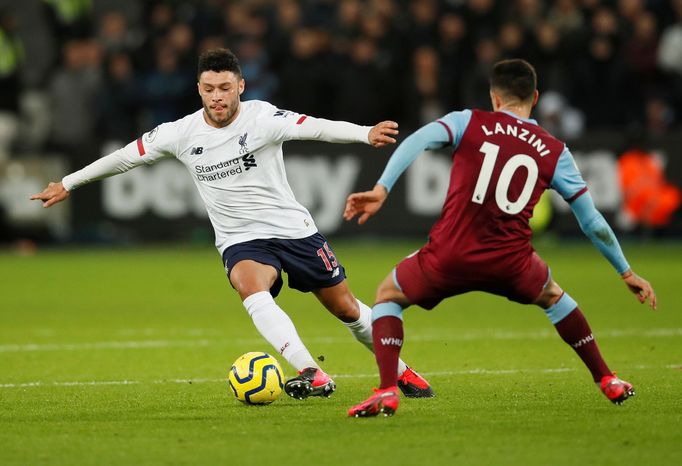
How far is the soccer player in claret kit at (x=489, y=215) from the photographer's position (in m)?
6.94

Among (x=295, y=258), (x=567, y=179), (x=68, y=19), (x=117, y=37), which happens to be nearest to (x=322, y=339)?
(x=295, y=258)

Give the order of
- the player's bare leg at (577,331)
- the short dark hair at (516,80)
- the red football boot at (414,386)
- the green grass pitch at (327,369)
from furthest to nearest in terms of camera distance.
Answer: the red football boot at (414,386), the player's bare leg at (577,331), the short dark hair at (516,80), the green grass pitch at (327,369)

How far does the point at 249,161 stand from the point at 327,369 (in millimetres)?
2050

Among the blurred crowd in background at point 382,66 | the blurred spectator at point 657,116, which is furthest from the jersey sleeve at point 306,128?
the blurred spectator at point 657,116

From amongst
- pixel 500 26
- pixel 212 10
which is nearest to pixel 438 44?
pixel 500 26

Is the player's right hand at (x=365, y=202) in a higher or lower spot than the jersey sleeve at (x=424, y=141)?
lower

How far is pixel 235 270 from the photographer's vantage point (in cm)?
789

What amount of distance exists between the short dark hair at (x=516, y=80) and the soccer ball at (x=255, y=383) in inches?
83.0

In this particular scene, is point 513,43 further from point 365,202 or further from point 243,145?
point 365,202

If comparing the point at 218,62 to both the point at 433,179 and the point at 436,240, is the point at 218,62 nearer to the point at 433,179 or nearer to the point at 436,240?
the point at 436,240

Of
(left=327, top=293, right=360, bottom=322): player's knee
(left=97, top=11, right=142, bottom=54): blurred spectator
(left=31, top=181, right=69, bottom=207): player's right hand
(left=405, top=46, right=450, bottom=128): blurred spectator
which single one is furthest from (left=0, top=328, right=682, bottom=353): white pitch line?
(left=97, top=11, right=142, bottom=54): blurred spectator

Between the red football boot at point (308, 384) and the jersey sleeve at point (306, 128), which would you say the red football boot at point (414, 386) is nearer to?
the red football boot at point (308, 384)

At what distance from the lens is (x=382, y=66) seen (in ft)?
67.9

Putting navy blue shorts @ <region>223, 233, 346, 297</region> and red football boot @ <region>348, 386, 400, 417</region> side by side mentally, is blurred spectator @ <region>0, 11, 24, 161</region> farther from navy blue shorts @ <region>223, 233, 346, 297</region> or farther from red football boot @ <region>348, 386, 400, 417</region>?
red football boot @ <region>348, 386, 400, 417</region>
